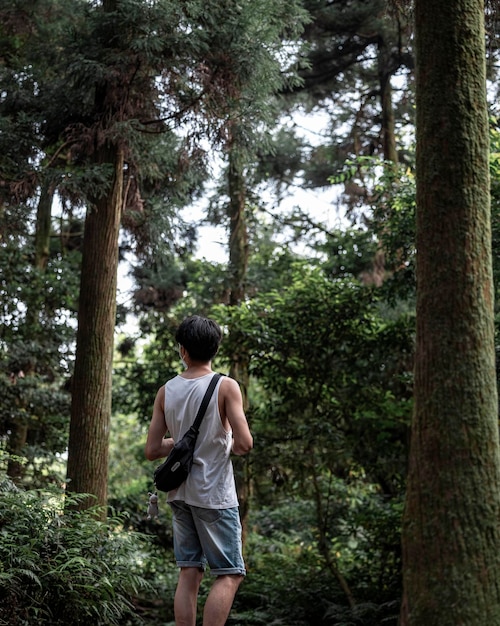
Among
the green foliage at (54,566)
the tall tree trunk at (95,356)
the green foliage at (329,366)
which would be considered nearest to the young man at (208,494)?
the green foliage at (54,566)

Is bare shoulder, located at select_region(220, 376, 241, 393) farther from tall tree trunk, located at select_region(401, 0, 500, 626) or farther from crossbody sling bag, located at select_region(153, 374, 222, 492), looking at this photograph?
tall tree trunk, located at select_region(401, 0, 500, 626)

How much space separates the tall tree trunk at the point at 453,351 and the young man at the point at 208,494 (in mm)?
965

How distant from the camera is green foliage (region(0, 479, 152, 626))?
5129 mm

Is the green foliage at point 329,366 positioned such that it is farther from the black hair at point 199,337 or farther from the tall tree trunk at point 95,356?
the black hair at point 199,337

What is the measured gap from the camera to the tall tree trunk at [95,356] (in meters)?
8.00

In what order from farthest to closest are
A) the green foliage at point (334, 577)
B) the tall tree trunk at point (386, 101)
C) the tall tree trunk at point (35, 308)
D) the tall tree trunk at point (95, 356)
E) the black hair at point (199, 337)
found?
1. the tall tree trunk at point (386, 101)
2. the tall tree trunk at point (35, 308)
3. the green foliage at point (334, 577)
4. the tall tree trunk at point (95, 356)
5. the black hair at point (199, 337)

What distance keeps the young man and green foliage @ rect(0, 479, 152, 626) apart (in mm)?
1390

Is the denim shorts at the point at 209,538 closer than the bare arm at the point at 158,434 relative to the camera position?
Yes

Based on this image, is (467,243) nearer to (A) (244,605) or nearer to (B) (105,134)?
(B) (105,134)

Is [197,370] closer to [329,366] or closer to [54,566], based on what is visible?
[54,566]

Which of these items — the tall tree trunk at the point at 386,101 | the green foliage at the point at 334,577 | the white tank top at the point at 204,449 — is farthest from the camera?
the tall tree trunk at the point at 386,101

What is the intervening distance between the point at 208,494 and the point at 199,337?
901mm

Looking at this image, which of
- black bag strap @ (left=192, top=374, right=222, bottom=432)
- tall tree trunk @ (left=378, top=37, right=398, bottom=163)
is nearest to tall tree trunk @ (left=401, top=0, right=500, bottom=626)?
black bag strap @ (left=192, top=374, right=222, bottom=432)

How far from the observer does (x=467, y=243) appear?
398cm
